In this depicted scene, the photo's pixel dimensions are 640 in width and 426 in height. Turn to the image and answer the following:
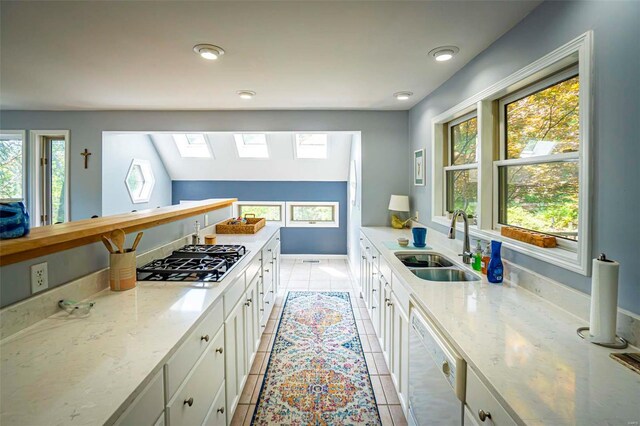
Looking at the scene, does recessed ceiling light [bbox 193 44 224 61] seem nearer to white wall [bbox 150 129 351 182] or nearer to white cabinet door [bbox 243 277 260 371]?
white cabinet door [bbox 243 277 260 371]

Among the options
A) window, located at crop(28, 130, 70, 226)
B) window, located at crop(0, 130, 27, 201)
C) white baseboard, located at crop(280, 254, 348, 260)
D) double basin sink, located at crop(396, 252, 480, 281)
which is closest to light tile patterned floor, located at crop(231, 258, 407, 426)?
white baseboard, located at crop(280, 254, 348, 260)

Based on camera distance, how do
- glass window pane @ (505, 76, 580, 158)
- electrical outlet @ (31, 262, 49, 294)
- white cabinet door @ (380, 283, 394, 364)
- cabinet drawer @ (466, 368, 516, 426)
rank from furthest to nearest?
white cabinet door @ (380, 283, 394, 364)
glass window pane @ (505, 76, 580, 158)
electrical outlet @ (31, 262, 49, 294)
cabinet drawer @ (466, 368, 516, 426)

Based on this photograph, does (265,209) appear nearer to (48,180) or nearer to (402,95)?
(48,180)

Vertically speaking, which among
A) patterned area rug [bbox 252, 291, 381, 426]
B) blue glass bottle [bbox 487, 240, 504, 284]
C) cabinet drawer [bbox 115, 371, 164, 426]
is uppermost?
blue glass bottle [bbox 487, 240, 504, 284]

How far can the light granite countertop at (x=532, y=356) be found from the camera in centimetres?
79

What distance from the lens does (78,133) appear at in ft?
13.5

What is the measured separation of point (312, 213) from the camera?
642cm

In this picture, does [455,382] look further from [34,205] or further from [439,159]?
[34,205]

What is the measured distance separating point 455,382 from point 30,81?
418cm

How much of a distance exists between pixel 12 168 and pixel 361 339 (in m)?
5.18

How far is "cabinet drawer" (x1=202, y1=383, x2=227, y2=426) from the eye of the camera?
4.72ft

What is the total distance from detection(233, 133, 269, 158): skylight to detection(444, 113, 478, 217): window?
3483mm

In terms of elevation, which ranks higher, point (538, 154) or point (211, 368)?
point (538, 154)

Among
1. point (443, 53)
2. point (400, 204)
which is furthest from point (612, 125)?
point (400, 204)
